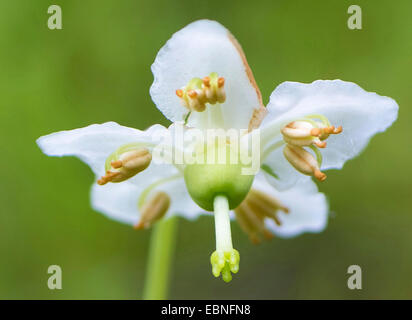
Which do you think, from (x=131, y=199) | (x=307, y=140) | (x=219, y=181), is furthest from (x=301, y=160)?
(x=131, y=199)

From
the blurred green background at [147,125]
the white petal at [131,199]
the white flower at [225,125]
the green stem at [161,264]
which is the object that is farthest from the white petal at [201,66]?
the blurred green background at [147,125]

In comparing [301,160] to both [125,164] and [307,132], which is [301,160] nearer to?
[307,132]

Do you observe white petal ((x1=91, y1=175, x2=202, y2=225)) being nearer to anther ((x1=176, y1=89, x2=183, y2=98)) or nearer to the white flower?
the white flower

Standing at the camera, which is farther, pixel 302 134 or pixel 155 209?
pixel 155 209

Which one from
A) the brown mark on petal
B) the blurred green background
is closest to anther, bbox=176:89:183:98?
the brown mark on petal
